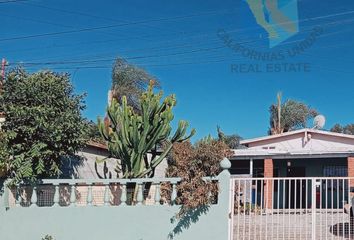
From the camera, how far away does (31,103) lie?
995 cm

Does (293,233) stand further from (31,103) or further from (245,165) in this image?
(245,165)

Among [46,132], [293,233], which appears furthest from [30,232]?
[293,233]

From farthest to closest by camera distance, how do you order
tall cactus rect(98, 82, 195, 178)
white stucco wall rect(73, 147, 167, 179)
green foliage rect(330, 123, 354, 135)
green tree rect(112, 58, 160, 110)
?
1. green foliage rect(330, 123, 354, 135)
2. green tree rect(112, 58, 160, 110)
3. white stucco wall rect(73, 147, 167, 179)
4. tall cactus rect(98, 82, 195, 178)

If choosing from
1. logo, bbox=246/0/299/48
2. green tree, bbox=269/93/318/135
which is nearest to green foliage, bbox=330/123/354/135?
green tree, bbox=269/93/318/135

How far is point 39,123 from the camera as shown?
953 centimetres

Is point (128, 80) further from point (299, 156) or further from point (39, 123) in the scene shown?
point (39, 123)

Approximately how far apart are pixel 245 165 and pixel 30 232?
1464 centimetres

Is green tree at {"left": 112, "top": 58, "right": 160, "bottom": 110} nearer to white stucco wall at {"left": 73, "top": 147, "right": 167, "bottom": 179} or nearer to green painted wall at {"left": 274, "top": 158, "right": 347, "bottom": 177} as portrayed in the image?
green painted wall at {"left": 274, "top": 158, "right": 347, "bottom": 177}

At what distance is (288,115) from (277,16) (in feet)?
77.3

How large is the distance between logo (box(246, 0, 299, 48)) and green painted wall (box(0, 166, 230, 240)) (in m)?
6.08

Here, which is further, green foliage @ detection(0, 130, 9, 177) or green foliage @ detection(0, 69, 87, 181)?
green foliage @ detection(0, 69, 87, 181)

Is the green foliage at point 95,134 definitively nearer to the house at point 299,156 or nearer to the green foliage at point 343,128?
the house at point 299,156

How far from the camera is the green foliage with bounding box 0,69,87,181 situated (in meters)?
9.57

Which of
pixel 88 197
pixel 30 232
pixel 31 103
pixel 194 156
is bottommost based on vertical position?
pixel 30 232
